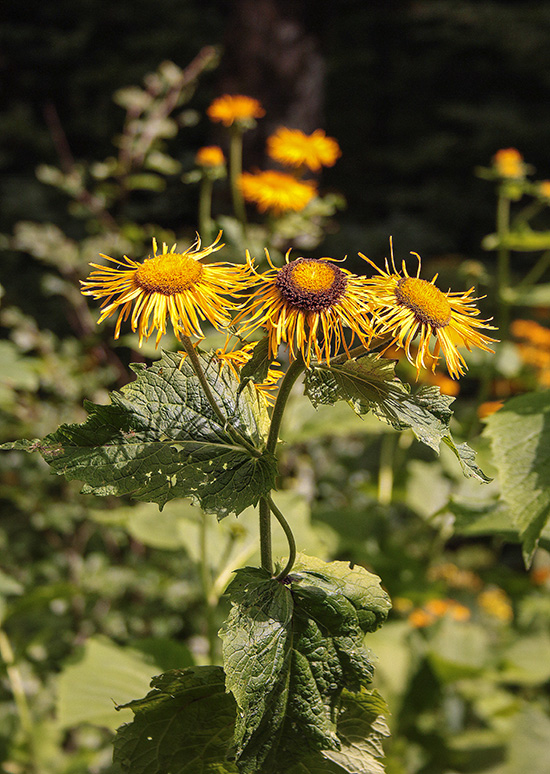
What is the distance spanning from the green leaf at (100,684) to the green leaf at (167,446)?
1.98 ft

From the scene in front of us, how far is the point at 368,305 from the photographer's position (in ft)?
1.86

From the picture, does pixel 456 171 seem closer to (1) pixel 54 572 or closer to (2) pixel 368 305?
(1) pixel 54 572

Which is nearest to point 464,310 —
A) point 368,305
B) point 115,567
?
point 368,305

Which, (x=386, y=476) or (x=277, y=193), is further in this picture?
(x=386, y=476)

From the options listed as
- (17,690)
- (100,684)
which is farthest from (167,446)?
(17,690)

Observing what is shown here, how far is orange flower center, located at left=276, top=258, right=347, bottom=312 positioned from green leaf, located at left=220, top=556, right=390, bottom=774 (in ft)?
0.97

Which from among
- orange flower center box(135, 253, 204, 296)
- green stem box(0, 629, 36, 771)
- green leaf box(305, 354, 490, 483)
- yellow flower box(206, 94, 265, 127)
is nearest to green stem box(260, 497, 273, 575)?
green leaf box(305, 354, 490, 483)

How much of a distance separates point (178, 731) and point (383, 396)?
1.47 feet

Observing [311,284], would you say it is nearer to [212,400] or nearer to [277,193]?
[212,400]

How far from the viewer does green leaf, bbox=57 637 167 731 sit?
1.02 meters

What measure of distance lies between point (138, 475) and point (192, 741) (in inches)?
13.2

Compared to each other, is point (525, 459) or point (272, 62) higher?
point (272, 62)

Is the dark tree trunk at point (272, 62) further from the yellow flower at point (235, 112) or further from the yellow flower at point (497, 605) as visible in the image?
the yellow flower at point (497, 605)

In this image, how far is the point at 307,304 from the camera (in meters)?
0.55
